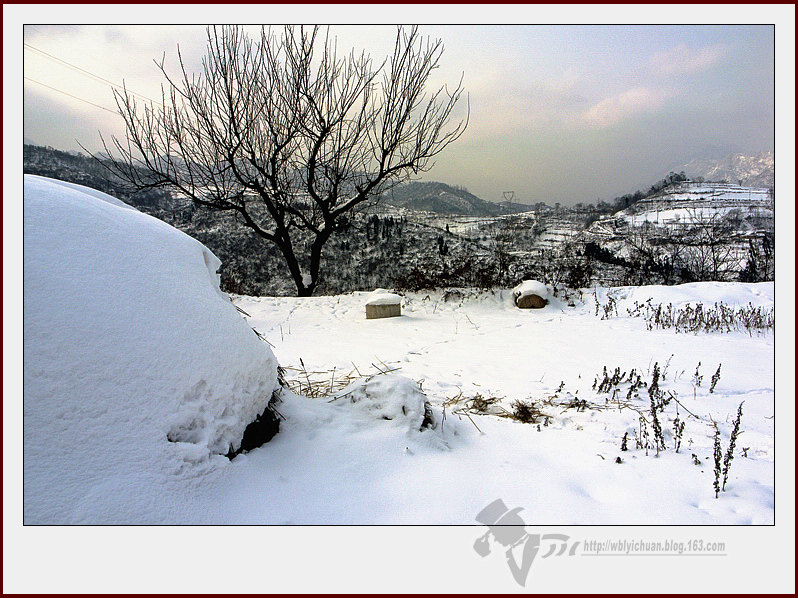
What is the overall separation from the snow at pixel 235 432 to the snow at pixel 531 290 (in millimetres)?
4727

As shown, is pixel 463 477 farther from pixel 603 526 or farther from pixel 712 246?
pixel 712 246

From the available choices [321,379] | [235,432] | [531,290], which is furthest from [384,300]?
[235,432]

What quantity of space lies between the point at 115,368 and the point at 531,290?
7.39 meters

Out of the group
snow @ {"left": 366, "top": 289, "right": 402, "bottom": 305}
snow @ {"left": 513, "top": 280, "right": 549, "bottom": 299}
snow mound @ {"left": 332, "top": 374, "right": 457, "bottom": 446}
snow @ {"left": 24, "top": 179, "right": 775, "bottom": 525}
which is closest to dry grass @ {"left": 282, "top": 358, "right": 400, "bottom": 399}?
snow @ {"left": 24, "top": 179, "right": 775, "bottom": 525}

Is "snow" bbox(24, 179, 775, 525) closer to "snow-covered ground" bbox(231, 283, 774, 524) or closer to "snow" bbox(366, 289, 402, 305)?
"snow-covered ground" bbox(231, 283, 774, 524)

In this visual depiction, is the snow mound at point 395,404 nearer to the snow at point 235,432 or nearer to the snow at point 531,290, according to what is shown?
the snow at point 235,432

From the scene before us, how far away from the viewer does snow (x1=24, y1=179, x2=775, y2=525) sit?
1267 mm

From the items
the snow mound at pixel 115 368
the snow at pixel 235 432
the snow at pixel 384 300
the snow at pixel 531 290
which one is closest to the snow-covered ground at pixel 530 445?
the snow at pixel 235 432

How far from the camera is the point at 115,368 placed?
1.37m

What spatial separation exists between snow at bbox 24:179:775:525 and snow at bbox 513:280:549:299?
4.73 meters

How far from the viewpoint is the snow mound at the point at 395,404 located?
2.23 m

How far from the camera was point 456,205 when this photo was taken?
2573 cm
